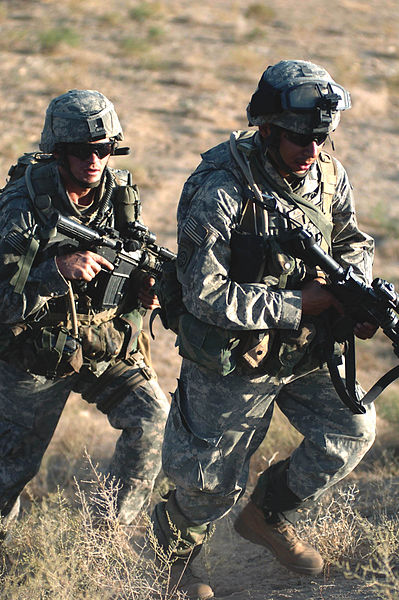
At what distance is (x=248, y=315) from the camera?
9.59 feet

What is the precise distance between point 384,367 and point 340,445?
3.29 metres

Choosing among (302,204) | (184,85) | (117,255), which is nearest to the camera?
(302,204)

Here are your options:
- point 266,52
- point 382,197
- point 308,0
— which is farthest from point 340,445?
point 308,0

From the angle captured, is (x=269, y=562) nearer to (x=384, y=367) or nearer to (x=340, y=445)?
(x=340, y=445)

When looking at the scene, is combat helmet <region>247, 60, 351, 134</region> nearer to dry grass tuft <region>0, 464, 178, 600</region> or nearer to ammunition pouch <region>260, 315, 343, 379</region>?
ammunition pouch <region>260, 315, 343, 379</region>

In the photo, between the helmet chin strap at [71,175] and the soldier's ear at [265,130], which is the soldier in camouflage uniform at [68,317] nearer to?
the helmet chin strap at [71,175]

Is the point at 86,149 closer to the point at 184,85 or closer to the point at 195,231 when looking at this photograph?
the point at 195,231

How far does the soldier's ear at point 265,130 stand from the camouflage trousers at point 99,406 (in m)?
1.34

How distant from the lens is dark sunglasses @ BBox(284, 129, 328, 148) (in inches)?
118

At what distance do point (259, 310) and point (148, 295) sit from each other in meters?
1.03

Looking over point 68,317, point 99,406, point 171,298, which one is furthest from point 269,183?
point 99,406

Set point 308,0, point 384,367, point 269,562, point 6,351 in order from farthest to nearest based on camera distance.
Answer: point 308,0 → point 384,367 → point 269,562 → point 6,351

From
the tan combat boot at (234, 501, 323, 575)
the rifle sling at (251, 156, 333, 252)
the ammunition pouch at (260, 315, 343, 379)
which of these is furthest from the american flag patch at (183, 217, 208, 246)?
A: the tan combat boot at (234, 501, 323, 575)

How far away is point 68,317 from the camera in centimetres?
361
